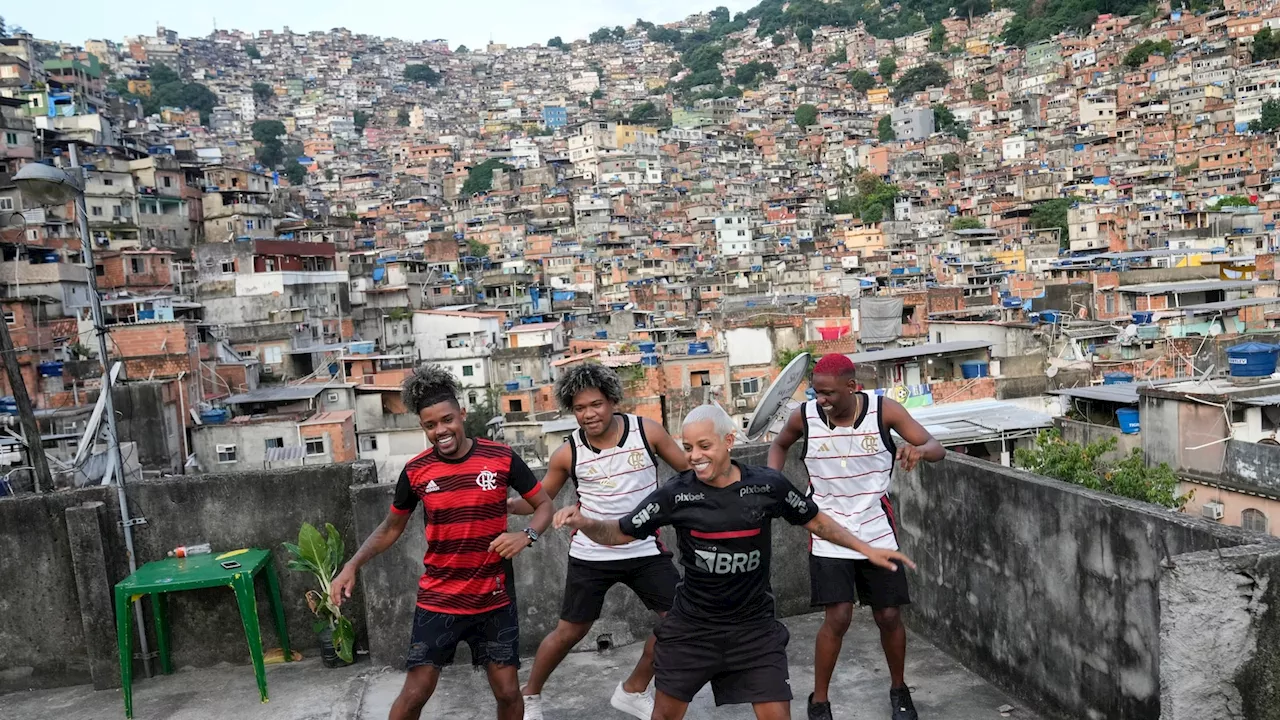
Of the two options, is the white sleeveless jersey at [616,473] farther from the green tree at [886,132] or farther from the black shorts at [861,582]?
the green tree at [886,132]

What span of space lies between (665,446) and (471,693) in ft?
5.22

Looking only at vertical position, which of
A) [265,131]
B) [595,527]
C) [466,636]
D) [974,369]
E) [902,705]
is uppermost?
[265,131]

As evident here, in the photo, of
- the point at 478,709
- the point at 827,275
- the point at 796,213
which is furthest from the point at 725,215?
the point at 478,709

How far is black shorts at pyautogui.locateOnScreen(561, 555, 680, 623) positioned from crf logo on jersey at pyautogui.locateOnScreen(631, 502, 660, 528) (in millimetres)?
732

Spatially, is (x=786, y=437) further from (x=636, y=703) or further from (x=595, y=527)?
(x=636, y=703)

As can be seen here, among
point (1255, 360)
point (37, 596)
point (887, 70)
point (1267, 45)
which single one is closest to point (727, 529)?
point (37, 596)

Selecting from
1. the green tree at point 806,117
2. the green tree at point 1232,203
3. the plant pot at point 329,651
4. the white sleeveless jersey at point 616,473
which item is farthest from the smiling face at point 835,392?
the green tree at point 806,117

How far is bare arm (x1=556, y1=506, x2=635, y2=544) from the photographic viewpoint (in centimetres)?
342

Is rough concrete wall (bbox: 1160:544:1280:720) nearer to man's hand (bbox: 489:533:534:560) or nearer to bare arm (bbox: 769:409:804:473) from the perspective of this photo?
bare arm (bbox: 769:409:804:473)

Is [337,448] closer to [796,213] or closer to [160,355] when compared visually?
[160,355]

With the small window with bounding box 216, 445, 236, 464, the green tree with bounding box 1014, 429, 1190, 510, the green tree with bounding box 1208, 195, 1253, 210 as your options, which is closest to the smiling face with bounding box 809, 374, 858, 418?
the green tree with bounding box 1014, 429, 1190, 510

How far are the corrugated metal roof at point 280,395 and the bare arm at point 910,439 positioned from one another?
24.6 meters

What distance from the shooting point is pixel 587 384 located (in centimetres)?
388

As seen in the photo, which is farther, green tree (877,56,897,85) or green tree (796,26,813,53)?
green tree (796,26,813,53)
